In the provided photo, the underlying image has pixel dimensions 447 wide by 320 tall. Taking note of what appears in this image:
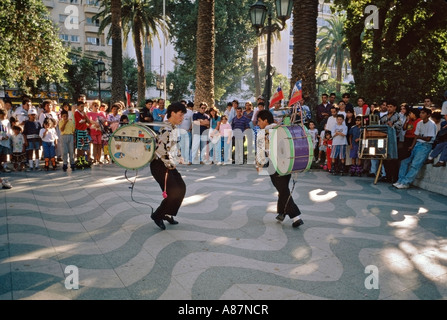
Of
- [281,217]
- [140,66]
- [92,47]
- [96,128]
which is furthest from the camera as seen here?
[92,47]

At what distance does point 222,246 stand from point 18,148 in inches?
345

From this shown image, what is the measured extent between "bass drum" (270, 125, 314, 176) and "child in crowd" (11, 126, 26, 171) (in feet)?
28.9

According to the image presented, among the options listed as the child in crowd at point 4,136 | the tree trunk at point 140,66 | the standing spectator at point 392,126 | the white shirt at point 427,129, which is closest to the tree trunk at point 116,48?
the tree trunk at point 140,66

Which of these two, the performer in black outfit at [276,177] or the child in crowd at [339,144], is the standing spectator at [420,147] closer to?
the child in crowd at [339,144]

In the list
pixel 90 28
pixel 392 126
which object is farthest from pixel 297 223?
pixel 90 28

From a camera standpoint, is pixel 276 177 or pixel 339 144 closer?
pixel 276 177

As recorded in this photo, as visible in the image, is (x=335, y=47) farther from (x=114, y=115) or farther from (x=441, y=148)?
(x=441, y=148)

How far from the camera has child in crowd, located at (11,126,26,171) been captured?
10992 millimetres

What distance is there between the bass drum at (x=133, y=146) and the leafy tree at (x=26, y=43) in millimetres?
13944

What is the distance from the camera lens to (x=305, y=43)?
12.1m

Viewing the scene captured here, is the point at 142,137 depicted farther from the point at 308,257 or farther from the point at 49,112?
the point at 49,112
